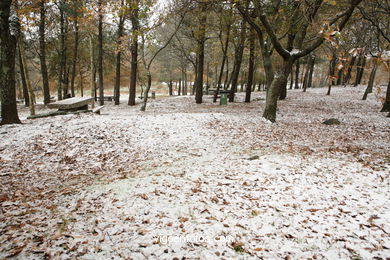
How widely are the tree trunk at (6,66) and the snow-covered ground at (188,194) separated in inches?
30.6

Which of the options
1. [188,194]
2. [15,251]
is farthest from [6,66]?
[188,194]

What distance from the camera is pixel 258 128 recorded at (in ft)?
28.3

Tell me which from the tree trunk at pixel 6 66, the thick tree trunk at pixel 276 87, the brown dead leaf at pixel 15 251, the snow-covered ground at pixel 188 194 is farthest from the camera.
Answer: the thick tree trunk at pixel 276 87

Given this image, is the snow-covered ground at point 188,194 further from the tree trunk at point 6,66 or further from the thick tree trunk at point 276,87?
the thick tree trunk at point 276,87

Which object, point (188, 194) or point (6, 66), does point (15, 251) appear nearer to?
point (188, 194)

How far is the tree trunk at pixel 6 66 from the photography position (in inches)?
269

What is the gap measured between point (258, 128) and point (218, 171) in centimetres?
427

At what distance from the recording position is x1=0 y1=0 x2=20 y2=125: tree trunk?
22.4ft

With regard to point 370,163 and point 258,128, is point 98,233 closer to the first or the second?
point 370,163

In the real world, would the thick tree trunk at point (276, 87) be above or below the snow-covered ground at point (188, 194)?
above

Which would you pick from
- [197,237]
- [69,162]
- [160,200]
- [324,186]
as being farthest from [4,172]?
[324,186]

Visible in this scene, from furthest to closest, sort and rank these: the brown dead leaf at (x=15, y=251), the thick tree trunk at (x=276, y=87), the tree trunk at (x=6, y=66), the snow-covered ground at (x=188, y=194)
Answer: the thick tree trunk at (x=276, y=87), the tree trunk at (x=6, y=66), the snow-covered ground at (x=188, y=194), the brown dead leaf at (x=15, y=251)

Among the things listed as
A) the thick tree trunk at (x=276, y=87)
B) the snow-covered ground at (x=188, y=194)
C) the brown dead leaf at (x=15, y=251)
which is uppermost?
the thick tree trunk at (x=276, y=87)

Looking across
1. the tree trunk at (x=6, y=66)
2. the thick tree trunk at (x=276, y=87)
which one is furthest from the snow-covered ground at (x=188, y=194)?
the thick tree trunk at (x=276, y=87)
